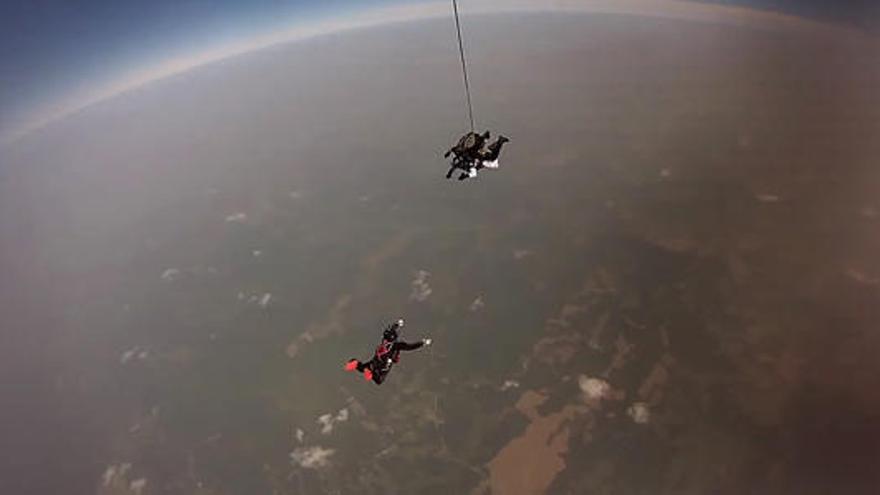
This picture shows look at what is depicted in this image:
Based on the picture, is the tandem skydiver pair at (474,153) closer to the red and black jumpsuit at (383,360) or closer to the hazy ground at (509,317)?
the red and black jumpsuit at (383,360)

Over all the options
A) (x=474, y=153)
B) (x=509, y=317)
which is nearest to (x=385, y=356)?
(x=474, y=153)

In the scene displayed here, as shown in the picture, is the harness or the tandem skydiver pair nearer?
the tandem skydiver pair

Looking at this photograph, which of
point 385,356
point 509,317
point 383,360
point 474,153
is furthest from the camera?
point 509,317

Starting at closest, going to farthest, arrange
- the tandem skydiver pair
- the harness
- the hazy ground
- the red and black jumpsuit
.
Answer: the tandem skydiver pair, the red and black jumpsuit, the harness, the hazy ground

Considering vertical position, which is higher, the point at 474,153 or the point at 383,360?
the point at 474,153

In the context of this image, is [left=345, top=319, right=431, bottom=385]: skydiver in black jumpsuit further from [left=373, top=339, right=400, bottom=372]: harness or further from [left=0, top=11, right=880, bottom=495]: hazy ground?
[left=0, top=11, right=880, bottom=495]: hazy ground

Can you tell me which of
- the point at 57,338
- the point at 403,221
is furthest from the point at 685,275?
the point at 57,338

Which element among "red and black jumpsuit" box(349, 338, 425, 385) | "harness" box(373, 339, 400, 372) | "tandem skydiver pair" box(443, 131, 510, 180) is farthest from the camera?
"harness" box(373, 339, 400, 372)

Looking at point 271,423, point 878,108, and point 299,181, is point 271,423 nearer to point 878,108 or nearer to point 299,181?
point 299,181

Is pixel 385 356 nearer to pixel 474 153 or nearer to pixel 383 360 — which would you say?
pixel 383 360

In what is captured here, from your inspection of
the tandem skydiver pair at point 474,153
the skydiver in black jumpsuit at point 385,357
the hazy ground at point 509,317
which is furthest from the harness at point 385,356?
the hazy ground at point 509,317

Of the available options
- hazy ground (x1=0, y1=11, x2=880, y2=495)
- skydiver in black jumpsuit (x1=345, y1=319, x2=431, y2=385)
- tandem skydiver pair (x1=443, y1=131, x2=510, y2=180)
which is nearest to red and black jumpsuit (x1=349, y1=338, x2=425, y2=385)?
skydiver in black jumpsuit (x1=345, y1=319, x2=431, y2=385)
